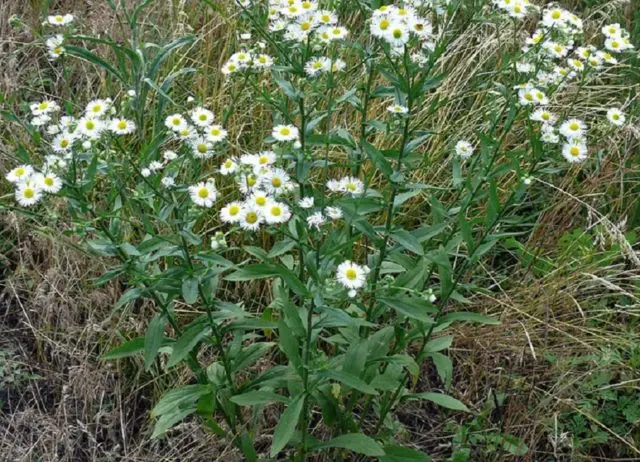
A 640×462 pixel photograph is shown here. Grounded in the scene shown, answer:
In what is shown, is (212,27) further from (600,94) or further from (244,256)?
(600,94)

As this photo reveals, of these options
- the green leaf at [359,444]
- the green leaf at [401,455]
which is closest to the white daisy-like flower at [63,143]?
the green leaf at [359,444]

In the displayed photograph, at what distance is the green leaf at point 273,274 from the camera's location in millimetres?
1549

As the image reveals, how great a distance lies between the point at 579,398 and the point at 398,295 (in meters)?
0.85

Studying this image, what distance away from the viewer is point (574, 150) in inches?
73.1

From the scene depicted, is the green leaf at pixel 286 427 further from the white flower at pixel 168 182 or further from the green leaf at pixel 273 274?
the white flower at pixel 168 182

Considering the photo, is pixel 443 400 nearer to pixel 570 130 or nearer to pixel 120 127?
pixel 570 130

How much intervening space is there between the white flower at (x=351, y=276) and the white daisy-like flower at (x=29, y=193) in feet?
2.25

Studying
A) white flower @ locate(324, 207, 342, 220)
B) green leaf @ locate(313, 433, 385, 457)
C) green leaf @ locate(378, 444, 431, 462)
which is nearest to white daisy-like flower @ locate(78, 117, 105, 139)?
→ white flower @ locate(324, 207, 342, 220)

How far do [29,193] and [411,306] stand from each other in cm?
92

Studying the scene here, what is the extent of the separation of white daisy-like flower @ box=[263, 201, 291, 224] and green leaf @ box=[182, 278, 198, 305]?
242 millimetres

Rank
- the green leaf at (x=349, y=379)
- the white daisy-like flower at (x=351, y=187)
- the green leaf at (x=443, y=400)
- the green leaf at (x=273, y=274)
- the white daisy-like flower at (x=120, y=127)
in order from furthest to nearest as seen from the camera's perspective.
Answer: the green leaf at (x=443, y=400)
the white daisy-like flower at (x=351, y=187)
the white daisy-like flower at (x=120, y=127)
the green leaf at (x=349, y=379)
the green leaf at (x=273, y=274)

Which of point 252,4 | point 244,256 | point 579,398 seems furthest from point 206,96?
point 579,398

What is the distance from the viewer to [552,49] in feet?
6.34

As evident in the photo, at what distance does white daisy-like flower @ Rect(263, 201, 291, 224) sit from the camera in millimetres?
1558
